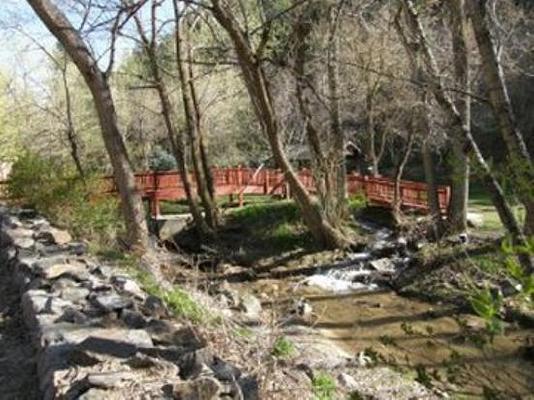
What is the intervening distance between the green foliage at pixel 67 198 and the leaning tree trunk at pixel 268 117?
383 cm

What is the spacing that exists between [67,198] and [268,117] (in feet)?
14.9

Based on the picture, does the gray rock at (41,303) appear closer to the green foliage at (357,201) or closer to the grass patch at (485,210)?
the grass patch at (485,210)

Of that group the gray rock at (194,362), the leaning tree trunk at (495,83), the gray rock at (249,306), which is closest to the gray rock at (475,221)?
the gray rock at (249,306)

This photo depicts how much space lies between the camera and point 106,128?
10.3m

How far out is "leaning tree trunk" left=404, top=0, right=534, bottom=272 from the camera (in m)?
5.27

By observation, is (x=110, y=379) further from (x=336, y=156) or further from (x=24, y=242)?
(x=336, y=156)

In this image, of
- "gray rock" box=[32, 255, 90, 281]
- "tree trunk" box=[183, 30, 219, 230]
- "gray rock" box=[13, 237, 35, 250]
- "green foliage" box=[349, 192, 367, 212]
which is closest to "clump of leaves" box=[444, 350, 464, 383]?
"gray rock" box=[32, 255, 90, 281]

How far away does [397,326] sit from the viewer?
37.7 feet

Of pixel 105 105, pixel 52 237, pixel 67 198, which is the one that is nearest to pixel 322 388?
pixel 52 237

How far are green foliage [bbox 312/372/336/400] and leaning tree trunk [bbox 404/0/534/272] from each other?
1768mm

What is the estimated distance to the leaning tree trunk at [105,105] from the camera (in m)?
9.86

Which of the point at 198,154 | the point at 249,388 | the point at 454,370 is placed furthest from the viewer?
the point at 198,154

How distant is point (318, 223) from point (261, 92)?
3690 mm

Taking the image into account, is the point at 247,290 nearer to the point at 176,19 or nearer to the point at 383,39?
the point at 176,19
